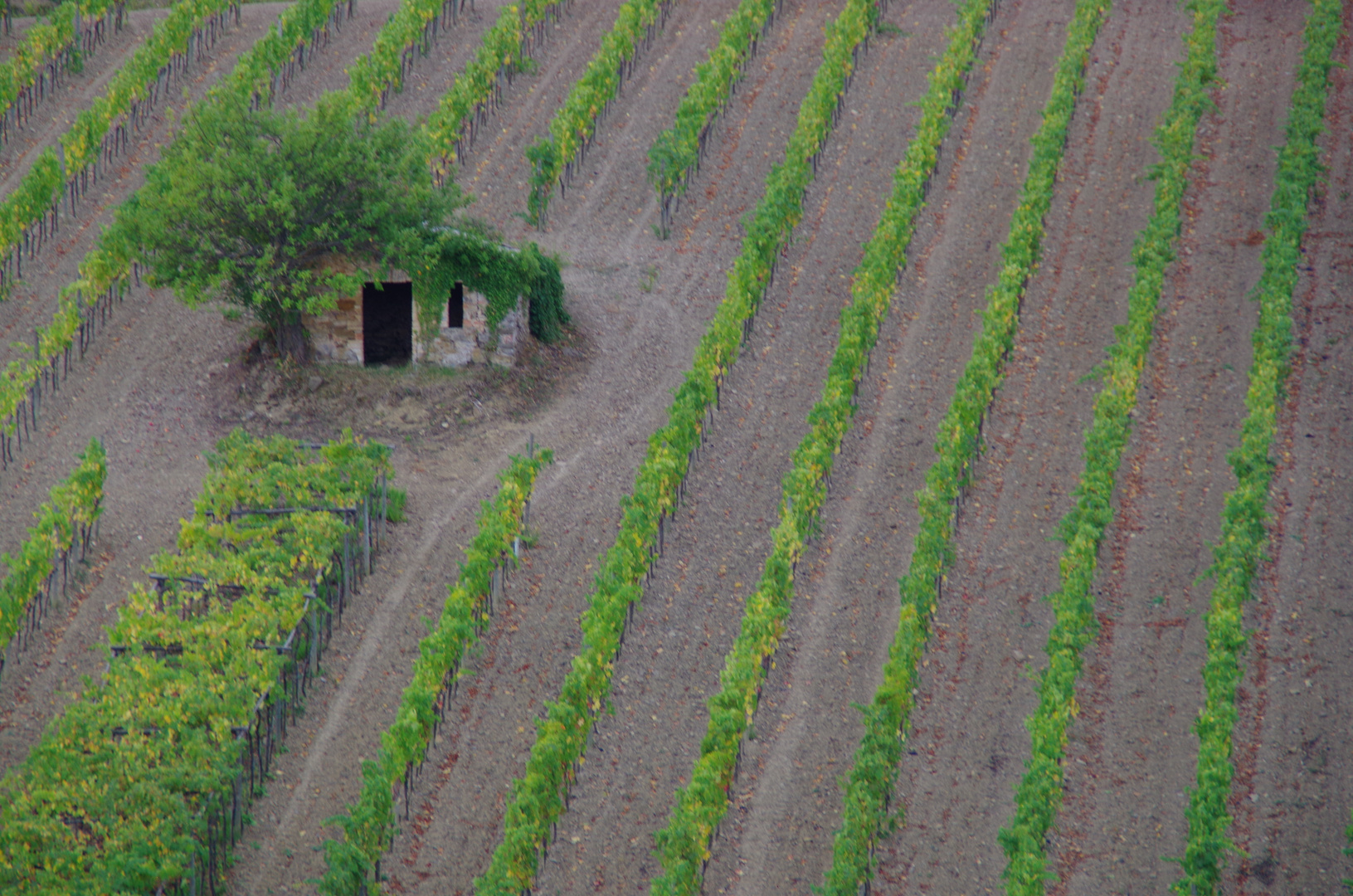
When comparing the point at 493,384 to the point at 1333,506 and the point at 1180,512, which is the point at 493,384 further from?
the point at 1333,506

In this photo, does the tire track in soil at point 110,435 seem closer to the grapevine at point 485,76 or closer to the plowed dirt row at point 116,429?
the plowed dirt row at point 116,429

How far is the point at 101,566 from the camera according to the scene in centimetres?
1958

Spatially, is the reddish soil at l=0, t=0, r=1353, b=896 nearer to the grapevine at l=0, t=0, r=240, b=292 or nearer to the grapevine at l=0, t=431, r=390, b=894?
the grapevine at l=0, t=0, r=240, b=292

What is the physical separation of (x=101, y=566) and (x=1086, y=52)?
912 inches

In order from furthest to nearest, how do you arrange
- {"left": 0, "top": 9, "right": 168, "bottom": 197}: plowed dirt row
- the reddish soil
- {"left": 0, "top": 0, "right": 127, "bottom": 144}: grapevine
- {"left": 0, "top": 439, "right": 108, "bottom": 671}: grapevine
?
1. {"left": 0, "top": 0, "right": 127, "bottom": 144}: grapevine
2. {"left": 0, "top": 9, "right": 168, "bottom": 197}: plowed dirt row
3. {"left": 0, "top": 439, "right": 108, "bottom": 671}: grapevine
4. the reddish soil

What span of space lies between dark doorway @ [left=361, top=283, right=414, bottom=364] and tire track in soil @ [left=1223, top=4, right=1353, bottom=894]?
1356cm

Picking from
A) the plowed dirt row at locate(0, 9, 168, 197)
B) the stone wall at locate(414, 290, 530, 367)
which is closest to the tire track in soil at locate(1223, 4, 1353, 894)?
the stone wall at locate(414, 290, 530, 367)

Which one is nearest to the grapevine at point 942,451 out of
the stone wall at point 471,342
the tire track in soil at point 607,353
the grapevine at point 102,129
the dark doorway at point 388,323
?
the tire track in soil at point 607,353

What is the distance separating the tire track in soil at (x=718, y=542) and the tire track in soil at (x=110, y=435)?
5944 millimetres

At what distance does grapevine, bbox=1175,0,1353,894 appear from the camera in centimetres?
1563

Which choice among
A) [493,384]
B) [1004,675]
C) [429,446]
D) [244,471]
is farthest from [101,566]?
[1004,675]

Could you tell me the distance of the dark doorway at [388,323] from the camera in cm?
2428

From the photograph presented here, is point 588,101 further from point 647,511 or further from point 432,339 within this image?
point 647,511

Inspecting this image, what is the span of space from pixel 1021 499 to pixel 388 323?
10.6m
